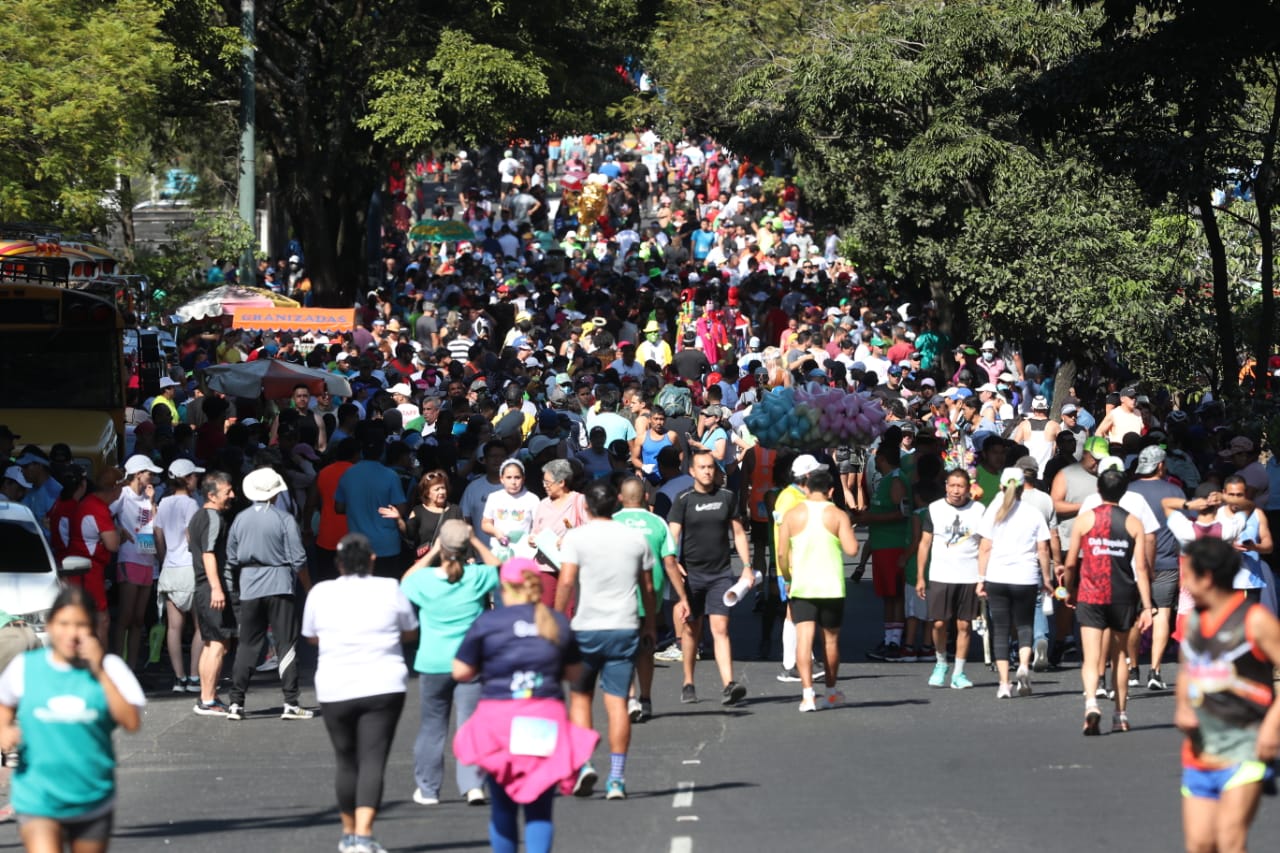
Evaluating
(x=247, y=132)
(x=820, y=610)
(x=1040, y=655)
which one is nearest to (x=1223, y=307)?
(x=1040, y=655)

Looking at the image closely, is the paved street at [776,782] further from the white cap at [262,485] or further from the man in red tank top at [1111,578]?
the white cap at [262,485]

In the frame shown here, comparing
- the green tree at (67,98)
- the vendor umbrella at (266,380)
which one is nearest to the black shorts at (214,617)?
the vendor umbrella at (266,380)

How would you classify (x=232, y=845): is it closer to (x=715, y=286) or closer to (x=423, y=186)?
(x=715, y=286)

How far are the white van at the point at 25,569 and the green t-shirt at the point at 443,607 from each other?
3211 mm

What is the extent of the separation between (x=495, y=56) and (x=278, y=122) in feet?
15.5

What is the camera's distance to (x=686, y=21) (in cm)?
3731

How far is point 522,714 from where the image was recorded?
8695 mm

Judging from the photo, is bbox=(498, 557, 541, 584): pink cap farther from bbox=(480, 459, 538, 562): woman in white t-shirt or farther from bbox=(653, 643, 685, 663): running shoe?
bbox=(653, 643, 685, 663): running shoe

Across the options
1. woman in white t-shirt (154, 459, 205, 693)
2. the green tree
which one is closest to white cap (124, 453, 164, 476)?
woman in white t-shirt (154, 459, 205, 693)

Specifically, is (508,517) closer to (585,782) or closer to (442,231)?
(585,782)

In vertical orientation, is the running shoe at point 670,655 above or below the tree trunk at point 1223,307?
below

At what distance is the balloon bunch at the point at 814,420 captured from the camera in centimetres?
1791

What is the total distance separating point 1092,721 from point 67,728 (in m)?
6.70

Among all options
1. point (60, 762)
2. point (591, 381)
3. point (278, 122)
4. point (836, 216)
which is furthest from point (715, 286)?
point (60, 762)
